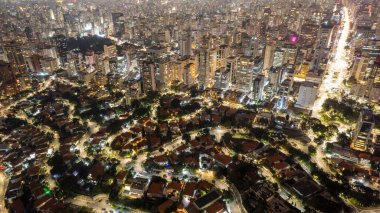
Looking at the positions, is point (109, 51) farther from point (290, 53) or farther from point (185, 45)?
point (290, 53)

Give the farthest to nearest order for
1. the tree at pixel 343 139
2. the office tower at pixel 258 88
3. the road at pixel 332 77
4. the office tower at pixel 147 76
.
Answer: the office tower at pixel 147 76, the road at pixel 332 77, the office tower at pixel 258 88, the tree at pixel 343 139

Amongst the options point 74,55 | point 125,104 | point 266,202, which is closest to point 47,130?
point 125,104

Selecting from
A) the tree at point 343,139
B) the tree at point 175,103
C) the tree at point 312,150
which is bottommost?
the tree at point 312,150

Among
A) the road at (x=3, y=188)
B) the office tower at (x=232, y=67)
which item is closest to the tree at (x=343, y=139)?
the office tower at (x=232, y=67)

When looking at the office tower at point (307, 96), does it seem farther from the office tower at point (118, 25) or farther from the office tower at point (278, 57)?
the office tower at point (118, 25)

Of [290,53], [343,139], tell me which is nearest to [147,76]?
[290,53]

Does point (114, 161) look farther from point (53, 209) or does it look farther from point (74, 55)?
point (74, 55)
